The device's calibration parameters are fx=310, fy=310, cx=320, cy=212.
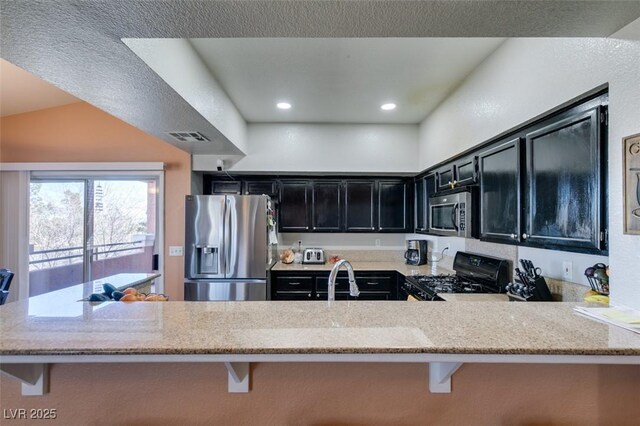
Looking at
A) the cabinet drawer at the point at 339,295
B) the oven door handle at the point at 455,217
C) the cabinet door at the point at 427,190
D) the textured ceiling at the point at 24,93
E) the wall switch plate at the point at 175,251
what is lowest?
the cabinet drawer at the point at 339,295

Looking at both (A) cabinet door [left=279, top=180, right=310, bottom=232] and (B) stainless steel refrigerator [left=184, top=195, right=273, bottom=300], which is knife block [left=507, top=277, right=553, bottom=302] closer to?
(B) stainless steel refrigerator [left=184, top=195, right=273, bottom=300]

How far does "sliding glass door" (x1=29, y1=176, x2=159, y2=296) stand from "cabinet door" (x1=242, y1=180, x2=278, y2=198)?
1062 millimetres

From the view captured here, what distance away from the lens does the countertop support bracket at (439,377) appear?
1.05 meters

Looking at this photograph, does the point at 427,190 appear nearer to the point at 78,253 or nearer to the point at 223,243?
the point at 223,243

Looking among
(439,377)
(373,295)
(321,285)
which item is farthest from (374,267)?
(439,377)

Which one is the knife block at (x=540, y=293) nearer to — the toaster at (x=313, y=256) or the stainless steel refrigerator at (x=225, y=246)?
the stainless steel refrigerator at (x=225, y=246)

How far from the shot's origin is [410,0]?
110cm

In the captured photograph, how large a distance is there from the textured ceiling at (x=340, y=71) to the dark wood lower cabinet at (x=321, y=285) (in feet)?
6.17

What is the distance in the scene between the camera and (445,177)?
301cm

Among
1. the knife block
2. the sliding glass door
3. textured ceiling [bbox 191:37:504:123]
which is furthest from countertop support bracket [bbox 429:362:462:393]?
the sliding glass door

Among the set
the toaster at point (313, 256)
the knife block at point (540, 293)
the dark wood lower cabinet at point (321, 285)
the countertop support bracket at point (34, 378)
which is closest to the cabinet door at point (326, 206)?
the toaster at point (313, 256)

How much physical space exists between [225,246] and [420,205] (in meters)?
2.33

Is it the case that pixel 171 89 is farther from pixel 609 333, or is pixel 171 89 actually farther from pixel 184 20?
pixel 609 333

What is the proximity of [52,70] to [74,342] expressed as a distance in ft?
4.67
